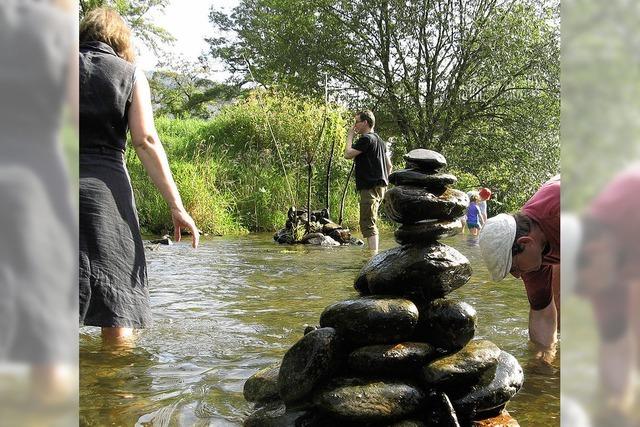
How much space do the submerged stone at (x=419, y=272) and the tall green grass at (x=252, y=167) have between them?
10.4m

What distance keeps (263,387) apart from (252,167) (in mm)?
14318

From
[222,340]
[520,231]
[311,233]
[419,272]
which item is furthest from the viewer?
[311,233]

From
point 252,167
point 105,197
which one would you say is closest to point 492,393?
point 105,197

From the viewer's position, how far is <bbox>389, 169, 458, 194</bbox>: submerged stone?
2.78 meters

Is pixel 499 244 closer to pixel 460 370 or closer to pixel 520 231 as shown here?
pixel 520 231

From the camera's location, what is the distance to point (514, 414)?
2768 mm

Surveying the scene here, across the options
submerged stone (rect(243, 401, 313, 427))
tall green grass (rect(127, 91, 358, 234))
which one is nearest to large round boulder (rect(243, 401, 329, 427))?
submerged stone (rect(243, 401, 313, 427))

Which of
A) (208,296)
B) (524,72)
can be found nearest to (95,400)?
(208,296)

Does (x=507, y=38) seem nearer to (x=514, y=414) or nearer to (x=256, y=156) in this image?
(x=256, y=156)

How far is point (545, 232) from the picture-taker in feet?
10.4
